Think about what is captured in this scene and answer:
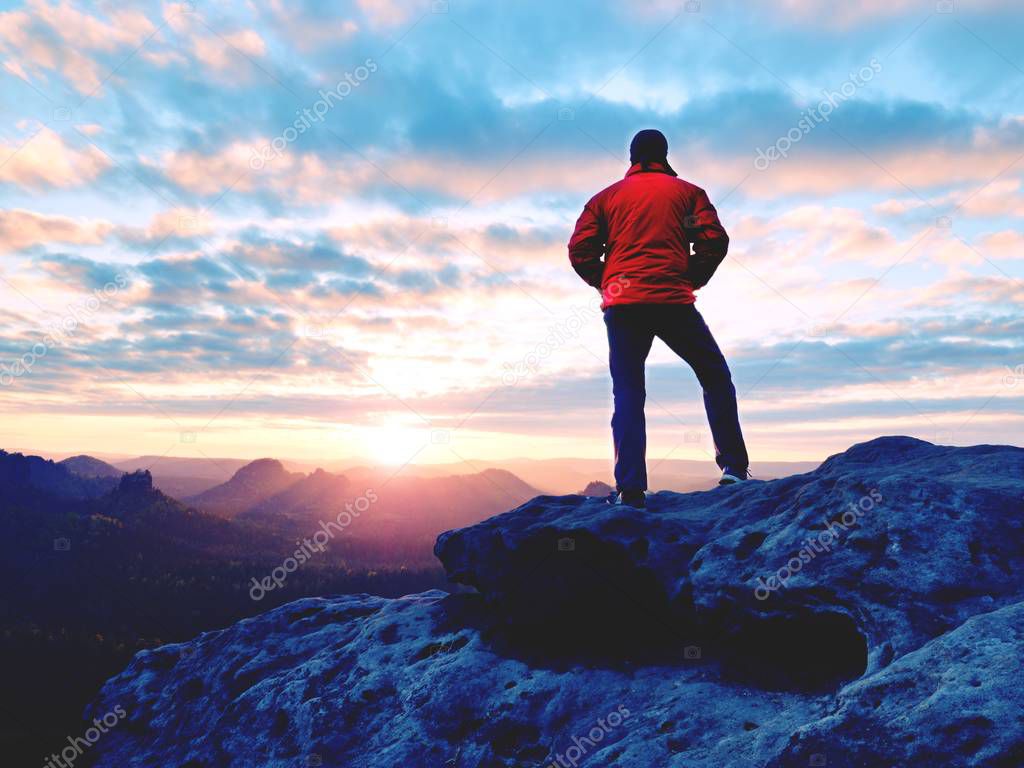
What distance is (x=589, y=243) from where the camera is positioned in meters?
8.37

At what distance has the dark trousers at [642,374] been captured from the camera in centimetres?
782

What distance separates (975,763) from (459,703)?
4.53m

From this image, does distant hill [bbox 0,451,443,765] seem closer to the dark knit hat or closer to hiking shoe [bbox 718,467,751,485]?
hiking shoe [bbox 718,467,751,485]

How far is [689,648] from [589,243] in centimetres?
522

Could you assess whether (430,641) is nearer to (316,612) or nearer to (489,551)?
(489,551)

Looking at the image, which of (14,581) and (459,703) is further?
(14,581)

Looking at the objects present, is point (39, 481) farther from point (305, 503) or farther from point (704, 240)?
point (704, 240)

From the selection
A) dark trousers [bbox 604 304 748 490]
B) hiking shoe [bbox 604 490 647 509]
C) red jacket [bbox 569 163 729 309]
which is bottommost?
hiking shoe [bbox 604 490 647 509]

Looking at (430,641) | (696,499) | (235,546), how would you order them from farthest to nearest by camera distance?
(235,546) → (696,499) → (430,641)

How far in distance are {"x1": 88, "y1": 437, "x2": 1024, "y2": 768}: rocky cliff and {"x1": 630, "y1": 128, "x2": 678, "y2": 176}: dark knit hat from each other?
4.72 metres

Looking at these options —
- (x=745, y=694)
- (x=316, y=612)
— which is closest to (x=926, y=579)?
(x=745, y=694)

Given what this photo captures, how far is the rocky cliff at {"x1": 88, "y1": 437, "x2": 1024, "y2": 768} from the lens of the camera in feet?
11.5

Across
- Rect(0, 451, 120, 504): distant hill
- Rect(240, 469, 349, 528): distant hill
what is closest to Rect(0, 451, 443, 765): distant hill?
Rect(0, 451, 120, 504): distant hill

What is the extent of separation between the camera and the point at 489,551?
777cm
